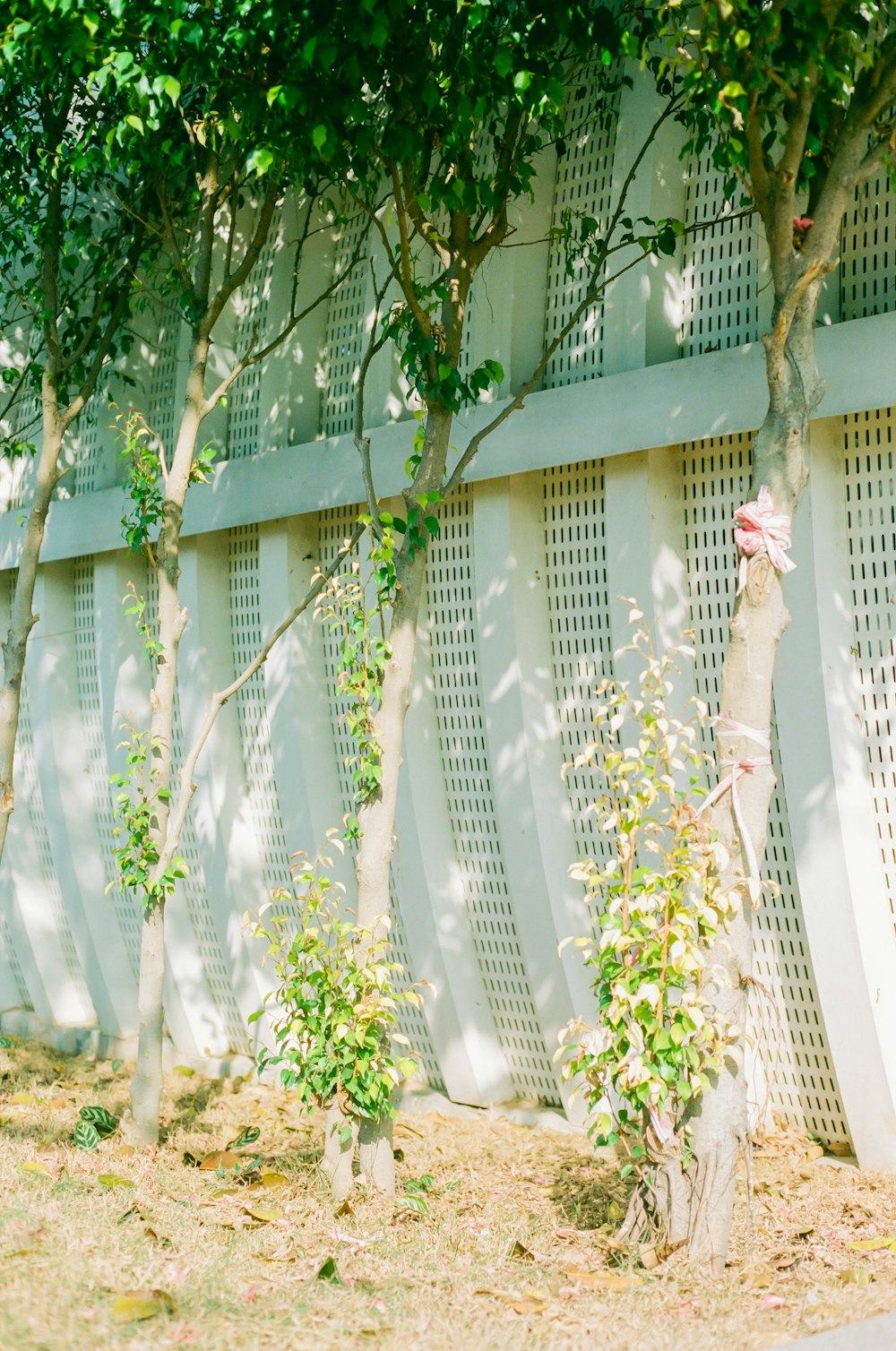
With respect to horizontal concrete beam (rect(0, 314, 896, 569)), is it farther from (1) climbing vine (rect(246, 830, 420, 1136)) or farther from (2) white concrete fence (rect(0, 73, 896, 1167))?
(1) climbing vine (rect(246, 830, 420, 1136))

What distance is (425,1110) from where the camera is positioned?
7316 millimetres

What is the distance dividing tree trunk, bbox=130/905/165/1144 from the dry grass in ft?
0.57

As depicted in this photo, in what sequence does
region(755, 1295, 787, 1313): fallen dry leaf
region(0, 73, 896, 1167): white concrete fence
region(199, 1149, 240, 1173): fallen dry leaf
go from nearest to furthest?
region(755, 1295, 787, 1313): fallen dry leaf, region(0, 73, 896, 1167): white concrete fence, region(199, 1149, 240, 1173): fallen dry leaf

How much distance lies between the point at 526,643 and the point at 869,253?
7.94ft

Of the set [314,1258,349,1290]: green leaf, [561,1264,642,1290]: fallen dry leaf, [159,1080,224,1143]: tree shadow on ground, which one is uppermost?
[314,1258,349,1290]: green leaf

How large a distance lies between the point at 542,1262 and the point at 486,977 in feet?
9.04

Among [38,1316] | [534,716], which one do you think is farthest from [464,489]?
[38,1316]

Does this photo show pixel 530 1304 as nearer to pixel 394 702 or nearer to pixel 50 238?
pixel 394 702

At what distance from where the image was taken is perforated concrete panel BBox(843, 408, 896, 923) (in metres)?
5.57

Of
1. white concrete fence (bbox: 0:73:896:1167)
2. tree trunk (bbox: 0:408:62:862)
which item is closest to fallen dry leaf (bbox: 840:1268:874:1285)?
white concrete fence (bbox: 0:73:896:1167)

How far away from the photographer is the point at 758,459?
15.1 ft

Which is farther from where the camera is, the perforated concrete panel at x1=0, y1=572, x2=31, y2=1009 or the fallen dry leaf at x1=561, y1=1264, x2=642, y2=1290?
the perforated concrete panel at x1=0, y1=572, x2=31, y2=1009

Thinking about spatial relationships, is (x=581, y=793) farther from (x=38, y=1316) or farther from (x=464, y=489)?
(x=38, y=1316)

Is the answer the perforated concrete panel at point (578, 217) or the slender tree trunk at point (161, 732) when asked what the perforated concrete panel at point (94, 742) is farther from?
the perforated concrete panel at point (578, 217)
